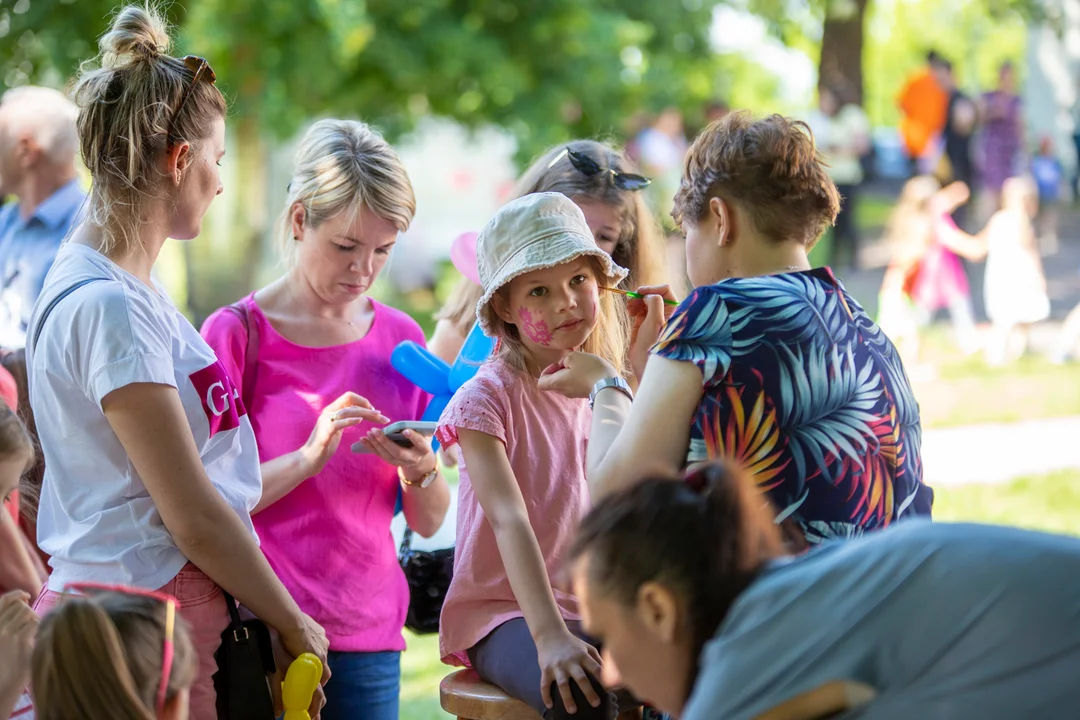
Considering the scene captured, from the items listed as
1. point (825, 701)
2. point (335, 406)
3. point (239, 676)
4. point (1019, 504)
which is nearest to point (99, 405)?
point (239, 676)

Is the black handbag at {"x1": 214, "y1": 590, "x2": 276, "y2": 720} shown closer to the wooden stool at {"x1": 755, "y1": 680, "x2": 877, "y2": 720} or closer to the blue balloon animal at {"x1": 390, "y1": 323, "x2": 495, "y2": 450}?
the blue balloon animal at {"x1": 390, "y1": 323, "x2": 495, "y2": 450}

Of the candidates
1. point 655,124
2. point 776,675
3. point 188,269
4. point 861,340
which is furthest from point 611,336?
point 655,124

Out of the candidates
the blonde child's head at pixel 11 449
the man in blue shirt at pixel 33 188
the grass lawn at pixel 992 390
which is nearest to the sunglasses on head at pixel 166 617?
the blonde child's head at pixel 11 449

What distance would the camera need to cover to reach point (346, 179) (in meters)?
2.43

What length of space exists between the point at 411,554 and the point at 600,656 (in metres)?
0.70

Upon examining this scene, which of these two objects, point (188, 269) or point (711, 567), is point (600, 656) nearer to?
point (711, 567)

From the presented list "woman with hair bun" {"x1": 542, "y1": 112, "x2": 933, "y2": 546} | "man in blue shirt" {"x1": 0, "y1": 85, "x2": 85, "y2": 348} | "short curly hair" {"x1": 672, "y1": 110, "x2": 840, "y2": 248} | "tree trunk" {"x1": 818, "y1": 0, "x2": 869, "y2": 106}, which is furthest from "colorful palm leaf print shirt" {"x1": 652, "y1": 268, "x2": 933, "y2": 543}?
"tree trunk" {"x1": 818, "y1": 0, "x2": 869, "y2": 106}

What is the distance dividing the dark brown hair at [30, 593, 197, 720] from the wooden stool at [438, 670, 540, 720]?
0.74m

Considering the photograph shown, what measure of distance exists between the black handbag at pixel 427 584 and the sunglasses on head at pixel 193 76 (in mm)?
1174

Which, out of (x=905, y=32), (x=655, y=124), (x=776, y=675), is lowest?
(x=776, y=675)

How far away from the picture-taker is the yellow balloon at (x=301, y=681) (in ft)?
6.42

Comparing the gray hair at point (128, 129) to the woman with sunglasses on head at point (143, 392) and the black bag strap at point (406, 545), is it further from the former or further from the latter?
the black bag strap at point (406, 545)

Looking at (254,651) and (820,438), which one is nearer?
(820,438)

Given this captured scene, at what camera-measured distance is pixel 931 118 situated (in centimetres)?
1218
